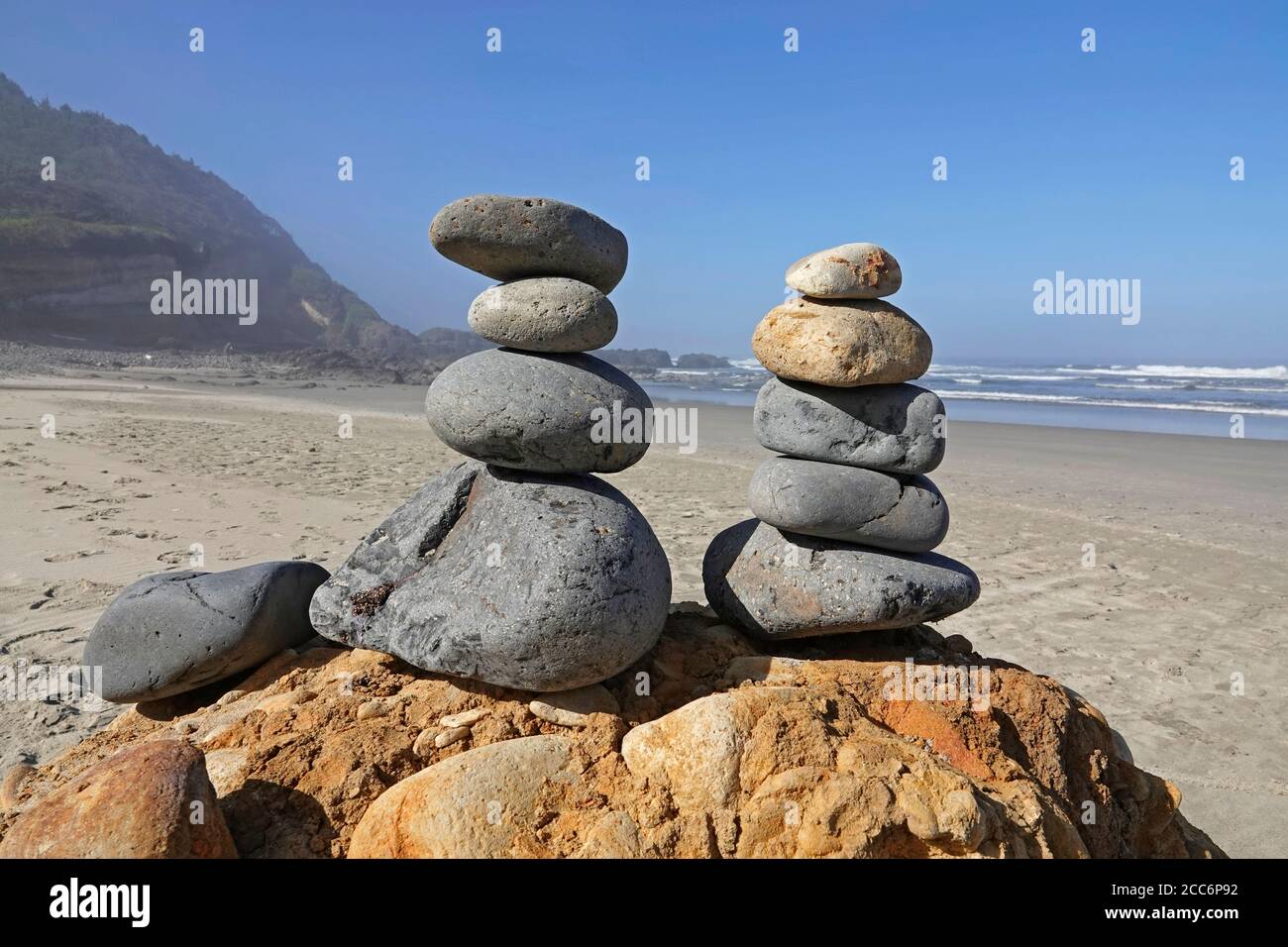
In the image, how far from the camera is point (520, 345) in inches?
161

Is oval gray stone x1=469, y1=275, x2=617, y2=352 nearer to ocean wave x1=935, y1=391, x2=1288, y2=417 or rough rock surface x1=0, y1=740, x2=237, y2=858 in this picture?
rough rock surface x1=0, y1=740, x2=237, y2=858

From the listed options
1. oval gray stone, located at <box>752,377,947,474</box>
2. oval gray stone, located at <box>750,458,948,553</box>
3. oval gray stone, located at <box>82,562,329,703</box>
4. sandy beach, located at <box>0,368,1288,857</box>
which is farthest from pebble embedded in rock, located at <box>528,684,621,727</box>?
sandy beach, located at <box>0,368,1288,857</box>

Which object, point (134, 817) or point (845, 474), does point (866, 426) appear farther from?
point (134, 817)

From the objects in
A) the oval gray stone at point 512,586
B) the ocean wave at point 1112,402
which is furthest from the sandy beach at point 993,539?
the ocean wave at point 1112,402

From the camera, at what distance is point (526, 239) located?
13.2ft

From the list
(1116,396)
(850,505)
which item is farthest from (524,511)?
(1116,396)

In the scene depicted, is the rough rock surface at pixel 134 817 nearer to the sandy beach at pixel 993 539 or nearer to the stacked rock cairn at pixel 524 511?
the stacked rock cairn at pixel 524 511

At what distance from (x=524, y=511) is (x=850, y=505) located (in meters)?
1.78

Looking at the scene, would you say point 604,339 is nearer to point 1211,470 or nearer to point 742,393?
point 1211,470

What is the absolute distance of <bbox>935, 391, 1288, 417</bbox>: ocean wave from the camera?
27.8m

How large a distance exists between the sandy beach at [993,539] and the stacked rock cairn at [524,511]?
2359 mm

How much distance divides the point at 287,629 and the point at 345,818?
1551mm

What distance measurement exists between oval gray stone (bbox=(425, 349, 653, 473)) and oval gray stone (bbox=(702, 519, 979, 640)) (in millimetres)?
1058
